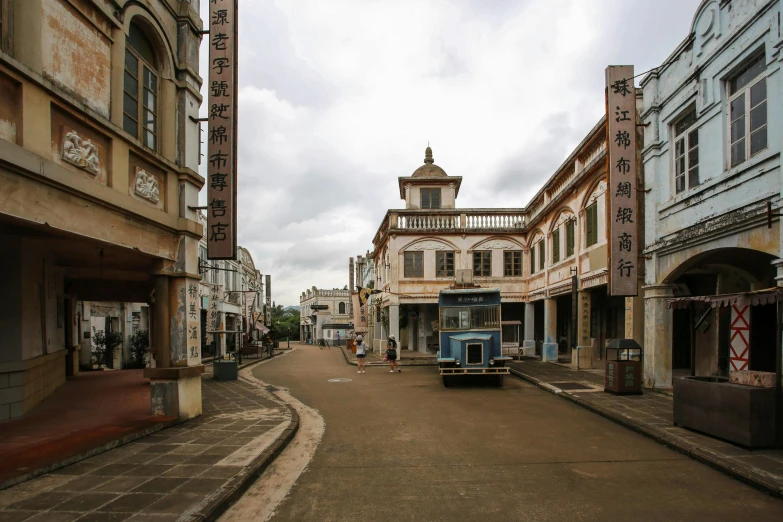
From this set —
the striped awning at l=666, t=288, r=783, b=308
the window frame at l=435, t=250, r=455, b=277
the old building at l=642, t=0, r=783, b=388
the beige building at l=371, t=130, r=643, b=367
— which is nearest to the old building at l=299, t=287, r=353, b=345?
the beige building at l=371, t=130, r=643, b=367

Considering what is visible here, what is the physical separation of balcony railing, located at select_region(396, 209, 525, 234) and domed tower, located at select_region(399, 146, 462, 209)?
297cm

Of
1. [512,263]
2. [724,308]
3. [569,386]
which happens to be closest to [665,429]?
[724,308]

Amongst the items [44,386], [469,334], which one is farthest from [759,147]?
[44,386]

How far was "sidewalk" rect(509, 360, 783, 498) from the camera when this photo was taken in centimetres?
629

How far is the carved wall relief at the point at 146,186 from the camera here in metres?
8.48

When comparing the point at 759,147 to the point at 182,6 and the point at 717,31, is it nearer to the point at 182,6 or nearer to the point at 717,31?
the point at 717,31

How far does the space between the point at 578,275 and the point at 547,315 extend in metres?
4.63

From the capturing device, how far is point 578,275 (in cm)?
1936

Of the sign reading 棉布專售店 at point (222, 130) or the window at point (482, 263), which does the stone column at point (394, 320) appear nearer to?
the window at point (482, 263)

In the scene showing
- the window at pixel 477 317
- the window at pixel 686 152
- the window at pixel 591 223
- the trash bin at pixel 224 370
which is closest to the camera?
the window at pixel 686 152

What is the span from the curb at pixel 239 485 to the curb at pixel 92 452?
1.98 metres

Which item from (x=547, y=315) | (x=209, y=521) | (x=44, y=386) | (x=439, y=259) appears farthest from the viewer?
(x=439, y=259)

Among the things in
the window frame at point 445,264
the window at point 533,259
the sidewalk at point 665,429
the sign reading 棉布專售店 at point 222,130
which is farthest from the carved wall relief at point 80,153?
the window at point 533,259

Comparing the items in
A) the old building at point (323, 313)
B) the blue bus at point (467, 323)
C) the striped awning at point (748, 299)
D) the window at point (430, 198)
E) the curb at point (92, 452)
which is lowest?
the old building at point (323, 313)
